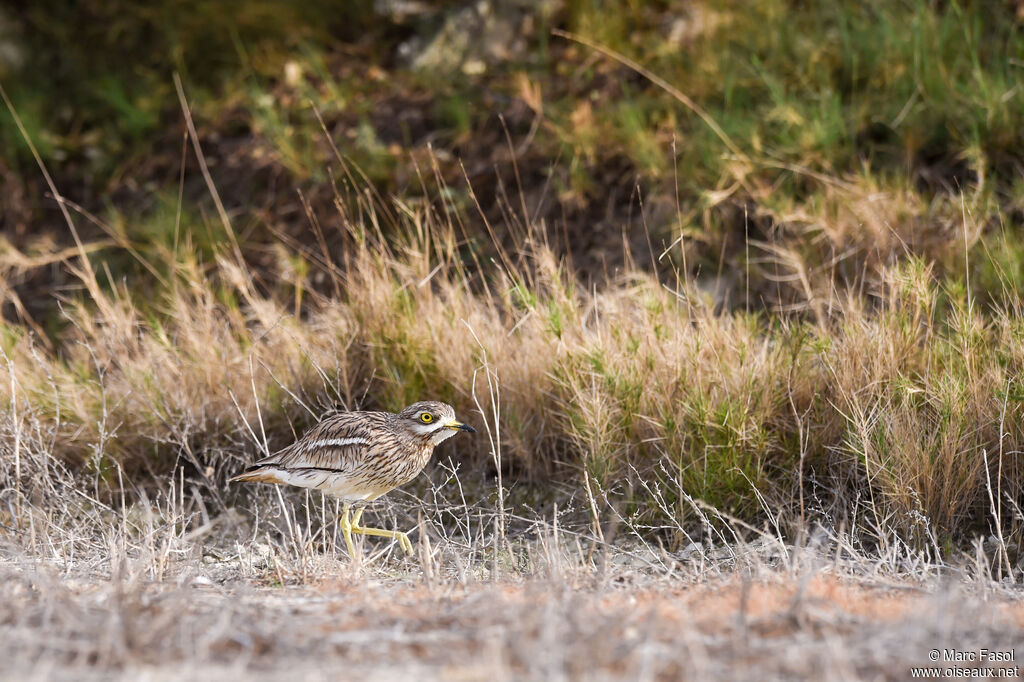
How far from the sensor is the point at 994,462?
4844 millimetres

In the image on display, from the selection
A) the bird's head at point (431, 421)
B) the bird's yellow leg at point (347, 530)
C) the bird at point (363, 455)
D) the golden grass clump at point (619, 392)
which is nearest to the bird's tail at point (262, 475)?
the bird at point (363, 455)

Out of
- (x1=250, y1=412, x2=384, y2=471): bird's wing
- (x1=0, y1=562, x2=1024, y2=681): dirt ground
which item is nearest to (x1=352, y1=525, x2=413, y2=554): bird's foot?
(x1=250, y1=412, x2=384, y2=471): bird's wing

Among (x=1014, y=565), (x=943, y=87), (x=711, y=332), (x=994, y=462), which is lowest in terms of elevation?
(x=1014, y=565)

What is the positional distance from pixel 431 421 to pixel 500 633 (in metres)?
1.96

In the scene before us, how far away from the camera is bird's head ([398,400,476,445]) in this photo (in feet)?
15.7

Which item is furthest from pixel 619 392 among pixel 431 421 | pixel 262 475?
pixel 262 475

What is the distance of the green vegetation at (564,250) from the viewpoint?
5.05m

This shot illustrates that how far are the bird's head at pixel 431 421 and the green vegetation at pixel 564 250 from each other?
0.26m

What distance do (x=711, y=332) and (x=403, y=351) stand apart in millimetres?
1623

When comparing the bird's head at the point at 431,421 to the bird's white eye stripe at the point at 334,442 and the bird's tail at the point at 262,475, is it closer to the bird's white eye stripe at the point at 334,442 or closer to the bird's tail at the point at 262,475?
the bird's white eye stripe at the point at 334,442

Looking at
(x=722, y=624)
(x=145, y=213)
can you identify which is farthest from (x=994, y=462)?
(x=145, y=213)

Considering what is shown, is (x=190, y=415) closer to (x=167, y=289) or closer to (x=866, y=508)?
(x=167, y=289)

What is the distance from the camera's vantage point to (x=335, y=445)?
189 inches

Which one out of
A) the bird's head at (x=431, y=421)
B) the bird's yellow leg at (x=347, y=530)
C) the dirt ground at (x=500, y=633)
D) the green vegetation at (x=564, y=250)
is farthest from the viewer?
the green vegetation at (x=564, y=250)
